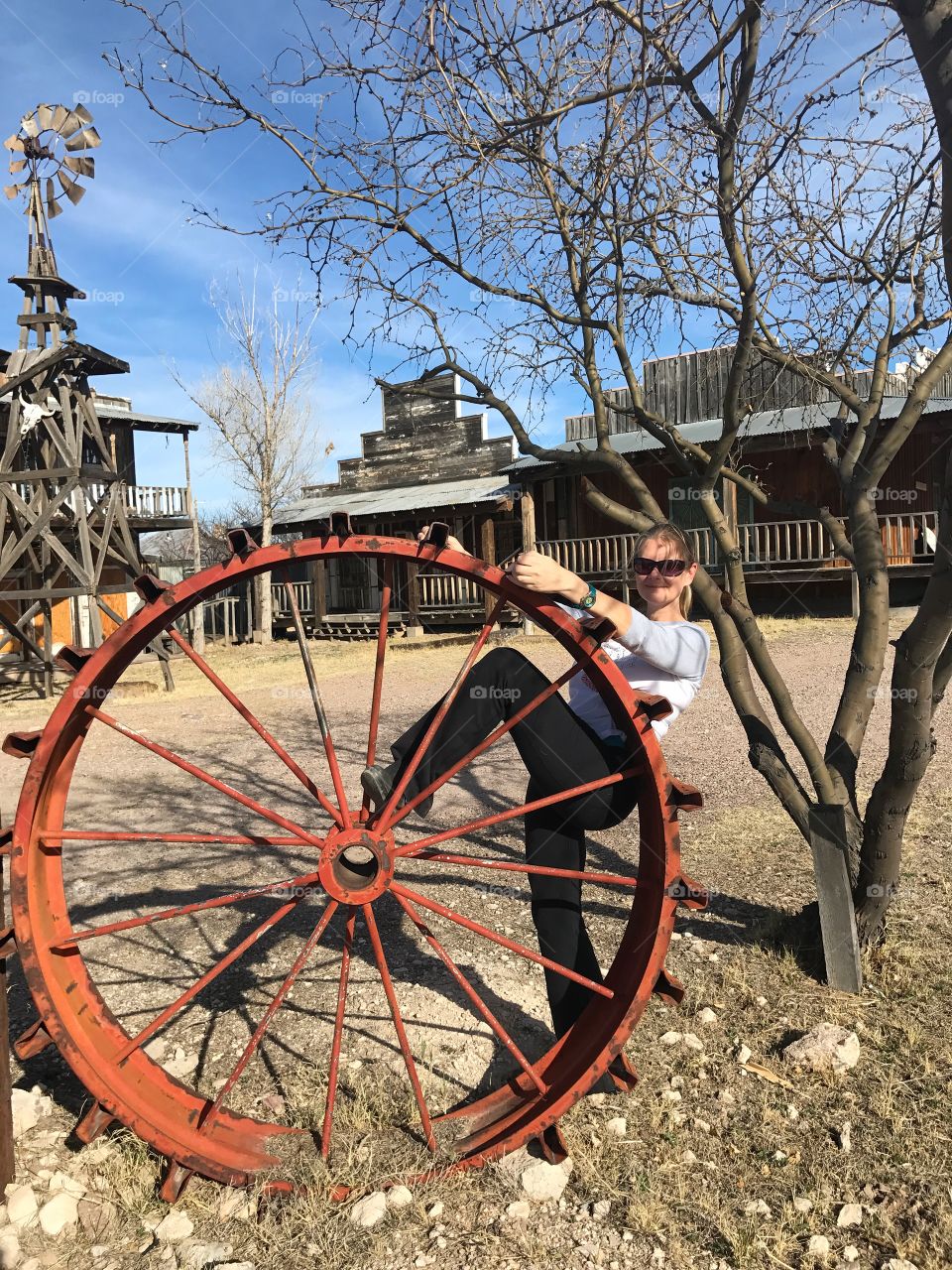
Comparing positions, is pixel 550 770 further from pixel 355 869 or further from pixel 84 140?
pixel 84 140

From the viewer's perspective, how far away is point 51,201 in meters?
13.5

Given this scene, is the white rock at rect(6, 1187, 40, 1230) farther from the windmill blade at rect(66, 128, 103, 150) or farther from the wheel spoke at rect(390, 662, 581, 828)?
the windmill blade at rect(66, 128, 103, 150)

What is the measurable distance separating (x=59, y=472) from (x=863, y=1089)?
41.1 ft

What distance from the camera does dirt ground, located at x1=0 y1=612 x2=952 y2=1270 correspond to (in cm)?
203

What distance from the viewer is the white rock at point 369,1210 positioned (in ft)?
6.86

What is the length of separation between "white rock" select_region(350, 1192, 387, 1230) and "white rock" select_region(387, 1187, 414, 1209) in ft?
0.05

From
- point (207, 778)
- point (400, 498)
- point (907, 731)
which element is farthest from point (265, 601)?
point (907, 731)

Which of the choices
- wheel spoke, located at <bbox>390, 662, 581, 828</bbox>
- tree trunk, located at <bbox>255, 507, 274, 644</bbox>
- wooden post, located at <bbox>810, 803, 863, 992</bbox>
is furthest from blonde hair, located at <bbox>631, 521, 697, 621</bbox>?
tree trunk, located at <bbox>255, 507, 274, 644</bbox>

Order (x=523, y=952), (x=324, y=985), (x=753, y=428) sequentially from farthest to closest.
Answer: (x=753, y=428) < (x=324, y=985) < (x=523, y=952)

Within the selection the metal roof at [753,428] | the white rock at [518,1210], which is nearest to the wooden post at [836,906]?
the white rock at [518,1210]

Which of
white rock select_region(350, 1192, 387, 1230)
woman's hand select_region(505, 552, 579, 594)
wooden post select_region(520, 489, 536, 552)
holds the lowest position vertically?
white rock select_region(350, 1192, 387, 1230)

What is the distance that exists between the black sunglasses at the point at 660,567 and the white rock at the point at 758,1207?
170 centimetres

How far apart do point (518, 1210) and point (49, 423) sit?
13.2 metres

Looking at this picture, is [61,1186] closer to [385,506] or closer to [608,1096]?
[608,1096]
